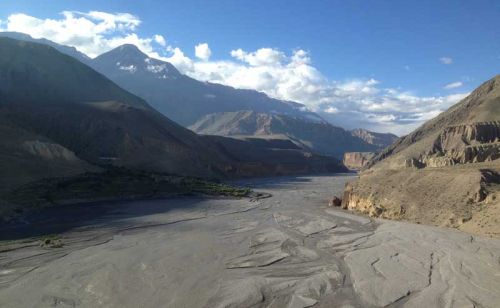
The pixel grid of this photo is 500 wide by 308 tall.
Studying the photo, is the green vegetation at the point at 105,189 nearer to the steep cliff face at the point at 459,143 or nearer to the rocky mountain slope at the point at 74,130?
the rocky mountain slope at the point at 74,130

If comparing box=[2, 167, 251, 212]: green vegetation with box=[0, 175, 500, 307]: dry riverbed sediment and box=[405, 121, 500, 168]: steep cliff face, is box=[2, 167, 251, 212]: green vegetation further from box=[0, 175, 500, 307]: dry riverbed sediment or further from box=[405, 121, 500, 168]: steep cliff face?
box=[405, 121, 500, 168]: steep cliff face

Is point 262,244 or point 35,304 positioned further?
point 262,244

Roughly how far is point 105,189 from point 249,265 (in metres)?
45.4

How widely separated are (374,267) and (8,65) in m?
127

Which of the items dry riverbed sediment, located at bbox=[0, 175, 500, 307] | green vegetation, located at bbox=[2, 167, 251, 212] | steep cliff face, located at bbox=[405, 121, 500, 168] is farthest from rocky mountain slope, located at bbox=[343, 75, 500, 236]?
green vegetation, located at bbox=[2, 167, 251, 212]

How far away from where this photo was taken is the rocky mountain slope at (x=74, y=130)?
71312mm

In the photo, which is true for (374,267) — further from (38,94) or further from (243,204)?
(38,94)

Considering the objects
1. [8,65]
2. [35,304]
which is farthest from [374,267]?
[8,65]

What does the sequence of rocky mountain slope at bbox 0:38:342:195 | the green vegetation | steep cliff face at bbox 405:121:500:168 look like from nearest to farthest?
1. the green vegetation
2. rocky mountain slope at bbox 0:38:342:195
3. steep cliff face at bbox 405:121:500:168

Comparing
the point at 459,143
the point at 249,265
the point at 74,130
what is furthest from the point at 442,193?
the point at 74,130

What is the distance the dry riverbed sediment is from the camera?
21.2m

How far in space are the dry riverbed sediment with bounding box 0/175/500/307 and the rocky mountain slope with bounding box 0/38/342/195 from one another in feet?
98.2

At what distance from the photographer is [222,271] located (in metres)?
25.5

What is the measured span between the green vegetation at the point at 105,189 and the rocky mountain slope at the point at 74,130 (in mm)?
2880
